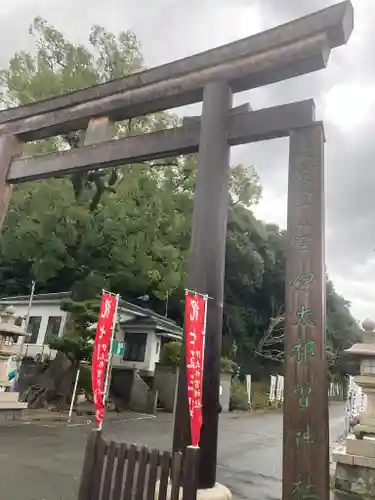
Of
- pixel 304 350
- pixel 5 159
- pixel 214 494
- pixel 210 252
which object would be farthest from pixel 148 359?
pixel 304 350

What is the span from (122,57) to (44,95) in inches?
164

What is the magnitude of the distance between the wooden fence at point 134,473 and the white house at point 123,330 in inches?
875

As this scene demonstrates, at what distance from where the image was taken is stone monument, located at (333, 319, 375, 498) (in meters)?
7.34

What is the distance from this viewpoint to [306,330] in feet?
13.7

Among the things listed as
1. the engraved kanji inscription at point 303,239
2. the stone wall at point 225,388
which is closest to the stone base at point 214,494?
the engraved kanji inscription at point 303,239

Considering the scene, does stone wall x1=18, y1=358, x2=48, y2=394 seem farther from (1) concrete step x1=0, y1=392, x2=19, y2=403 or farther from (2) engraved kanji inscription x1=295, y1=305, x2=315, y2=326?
(2) engraved kanji inscription x1=295, y1=305, x2=315, y2=326

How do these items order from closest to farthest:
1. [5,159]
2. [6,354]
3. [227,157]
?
[227,157], [5,159], [6,354]

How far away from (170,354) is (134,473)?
21.7m

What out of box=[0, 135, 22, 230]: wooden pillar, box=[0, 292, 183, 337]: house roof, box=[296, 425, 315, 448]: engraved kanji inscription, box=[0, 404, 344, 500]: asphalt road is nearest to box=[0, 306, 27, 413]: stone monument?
box=[0, 404, 344, 500]: asphalt road

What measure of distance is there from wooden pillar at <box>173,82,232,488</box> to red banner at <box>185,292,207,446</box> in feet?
1.25

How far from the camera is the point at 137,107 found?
21.6 ft

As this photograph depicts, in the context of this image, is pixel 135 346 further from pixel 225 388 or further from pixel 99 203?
pixel 99 203

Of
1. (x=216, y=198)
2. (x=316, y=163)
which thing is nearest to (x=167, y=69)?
(x=216, y=198)

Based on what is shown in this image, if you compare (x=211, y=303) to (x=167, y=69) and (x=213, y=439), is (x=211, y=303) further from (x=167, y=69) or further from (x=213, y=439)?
(x=167, y=69)
